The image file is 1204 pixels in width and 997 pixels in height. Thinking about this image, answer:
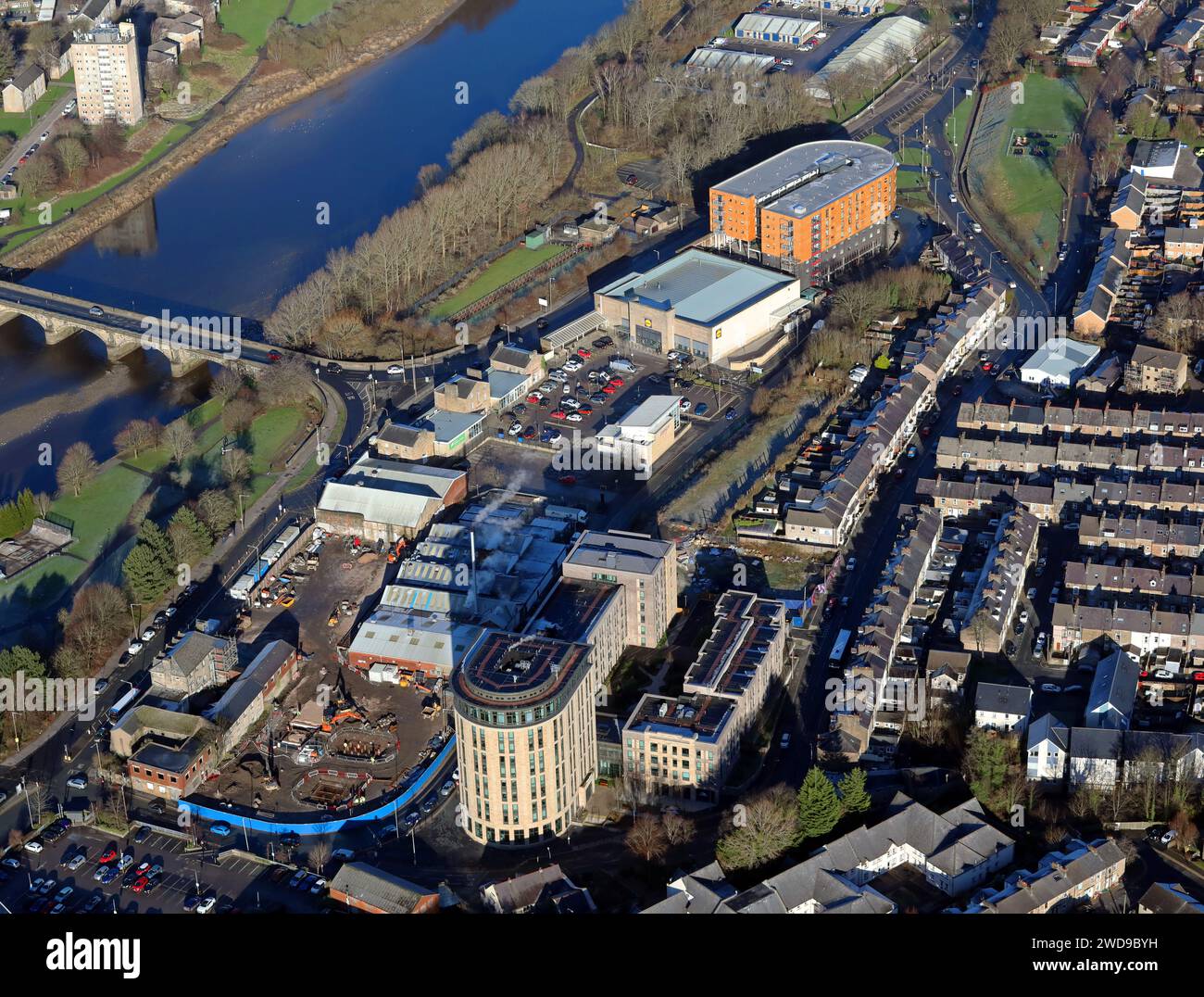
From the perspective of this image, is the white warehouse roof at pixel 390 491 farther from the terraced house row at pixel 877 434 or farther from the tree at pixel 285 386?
the terraced house row at pixel 877 434

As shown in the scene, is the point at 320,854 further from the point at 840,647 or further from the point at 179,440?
the point at 179,440

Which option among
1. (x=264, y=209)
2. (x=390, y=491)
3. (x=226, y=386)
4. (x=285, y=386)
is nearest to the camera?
(x=390, y=491)

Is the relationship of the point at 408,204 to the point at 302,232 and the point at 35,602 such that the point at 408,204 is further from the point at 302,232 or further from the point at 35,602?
the point at 35,602

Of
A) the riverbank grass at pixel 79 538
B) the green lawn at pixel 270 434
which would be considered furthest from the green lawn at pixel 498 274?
the riverbank grass at pixel 79 538

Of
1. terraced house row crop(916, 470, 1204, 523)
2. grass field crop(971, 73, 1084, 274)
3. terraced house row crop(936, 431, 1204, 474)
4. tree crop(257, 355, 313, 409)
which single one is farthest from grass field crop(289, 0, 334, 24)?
terraced house row crop(916, 470, 1204, 523)

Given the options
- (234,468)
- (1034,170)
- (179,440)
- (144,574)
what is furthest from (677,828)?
(1034,170)

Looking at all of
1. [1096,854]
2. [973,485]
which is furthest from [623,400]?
[1096,854]

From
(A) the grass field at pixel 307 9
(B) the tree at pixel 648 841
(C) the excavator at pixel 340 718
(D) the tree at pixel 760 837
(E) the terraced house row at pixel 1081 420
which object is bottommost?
(B) the tree at pixel 648 841
